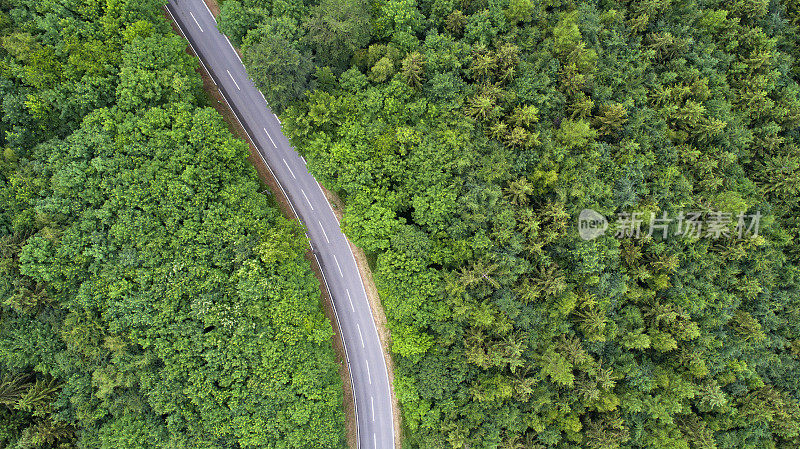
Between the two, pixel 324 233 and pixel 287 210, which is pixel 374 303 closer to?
pixel 324 233

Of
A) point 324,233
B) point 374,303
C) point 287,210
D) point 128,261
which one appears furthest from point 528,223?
point 128,261

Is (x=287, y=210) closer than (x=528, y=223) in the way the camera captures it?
No

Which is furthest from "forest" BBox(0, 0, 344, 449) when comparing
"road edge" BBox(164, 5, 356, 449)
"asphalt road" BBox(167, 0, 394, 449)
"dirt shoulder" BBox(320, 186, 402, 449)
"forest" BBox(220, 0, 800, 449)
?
"forest" BBox(220, 0, 800, 449)

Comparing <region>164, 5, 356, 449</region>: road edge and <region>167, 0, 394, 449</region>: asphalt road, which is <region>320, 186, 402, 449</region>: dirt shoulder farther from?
<region>164, 5, 356, 449</region>: road edge

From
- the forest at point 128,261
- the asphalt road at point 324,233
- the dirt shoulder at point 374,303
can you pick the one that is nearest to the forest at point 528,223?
the dirt shoulder at point 374,303

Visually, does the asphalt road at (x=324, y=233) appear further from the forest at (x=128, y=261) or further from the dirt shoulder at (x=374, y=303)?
the forest at (x=128, y=261)

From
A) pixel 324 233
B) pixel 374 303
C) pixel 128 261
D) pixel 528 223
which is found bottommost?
pixel 374 303
